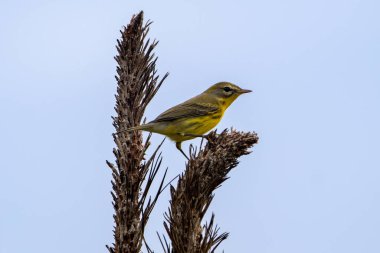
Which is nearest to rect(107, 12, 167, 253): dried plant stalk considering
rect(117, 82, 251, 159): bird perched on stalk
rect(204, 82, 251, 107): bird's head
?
rect(117, 82, 251, 159): bird perched on stalk

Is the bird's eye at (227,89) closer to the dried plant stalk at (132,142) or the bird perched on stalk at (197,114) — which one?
the bird perched on stalk at (197,114)

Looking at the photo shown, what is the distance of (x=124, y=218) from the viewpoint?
3.35m

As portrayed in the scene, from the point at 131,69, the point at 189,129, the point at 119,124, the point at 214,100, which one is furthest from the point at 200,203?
the point at 214,100

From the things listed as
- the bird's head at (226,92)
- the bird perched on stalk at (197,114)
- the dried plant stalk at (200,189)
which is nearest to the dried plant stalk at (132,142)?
the dried plant stalk at (200,189)

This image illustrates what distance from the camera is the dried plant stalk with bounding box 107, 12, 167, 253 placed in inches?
131

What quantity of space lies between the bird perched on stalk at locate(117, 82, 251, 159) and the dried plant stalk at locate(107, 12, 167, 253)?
11.6 ft

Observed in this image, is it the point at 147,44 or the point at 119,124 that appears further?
the point at 147,44

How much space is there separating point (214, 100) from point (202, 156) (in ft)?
18.3

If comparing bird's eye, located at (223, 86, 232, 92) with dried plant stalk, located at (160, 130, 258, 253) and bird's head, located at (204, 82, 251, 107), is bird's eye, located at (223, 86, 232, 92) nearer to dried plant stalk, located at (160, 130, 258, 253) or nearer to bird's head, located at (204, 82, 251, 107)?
bird's head, located at (204, 82, 251, 107)

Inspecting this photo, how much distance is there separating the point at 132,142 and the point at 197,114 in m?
5.14

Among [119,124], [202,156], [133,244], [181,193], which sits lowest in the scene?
[133,244]

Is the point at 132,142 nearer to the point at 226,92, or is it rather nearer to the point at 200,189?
the point at 200,189

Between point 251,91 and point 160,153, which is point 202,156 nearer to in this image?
point 160,153

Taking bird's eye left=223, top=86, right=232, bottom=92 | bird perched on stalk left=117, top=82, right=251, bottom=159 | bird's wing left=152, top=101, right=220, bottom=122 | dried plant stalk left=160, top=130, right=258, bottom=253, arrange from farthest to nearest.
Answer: bird's eye left=223, top=86, right=232, bottom=92, bird's wing left=152, top=101, right=220, bottom=122, bird perched on stalk left=117, top=82, right=251, bottom=159, dried plant stalk left=160, top=130, right=258, bottom=253
